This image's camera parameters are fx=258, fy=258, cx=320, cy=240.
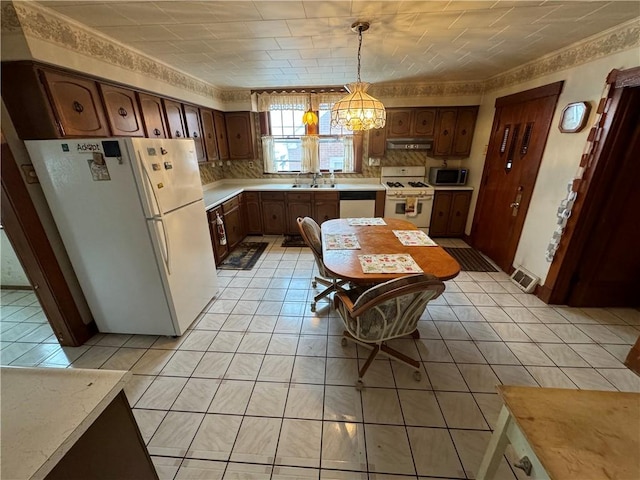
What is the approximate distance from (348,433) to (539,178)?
308 centimetres

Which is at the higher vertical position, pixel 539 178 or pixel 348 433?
pixel 539 178

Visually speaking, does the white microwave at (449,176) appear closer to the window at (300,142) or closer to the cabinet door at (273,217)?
the window at (300,142)

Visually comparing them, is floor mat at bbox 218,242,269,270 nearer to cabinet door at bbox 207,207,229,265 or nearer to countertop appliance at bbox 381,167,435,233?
cabinet door at bbox 207,207,229,265

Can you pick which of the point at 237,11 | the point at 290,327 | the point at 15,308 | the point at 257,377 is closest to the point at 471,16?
the point at 237,11

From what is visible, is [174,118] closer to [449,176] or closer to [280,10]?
[280,10]

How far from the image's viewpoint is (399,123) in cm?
413

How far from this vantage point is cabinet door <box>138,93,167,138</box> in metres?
2.53

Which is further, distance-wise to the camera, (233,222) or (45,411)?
(233,222)

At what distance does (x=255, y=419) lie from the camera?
159cm

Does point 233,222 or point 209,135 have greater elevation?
point 209,135

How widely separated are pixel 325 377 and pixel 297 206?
2.96m

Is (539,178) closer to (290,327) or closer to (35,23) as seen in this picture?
(290,327)

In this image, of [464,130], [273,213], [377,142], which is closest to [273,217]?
[273,213]

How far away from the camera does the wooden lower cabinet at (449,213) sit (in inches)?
163
